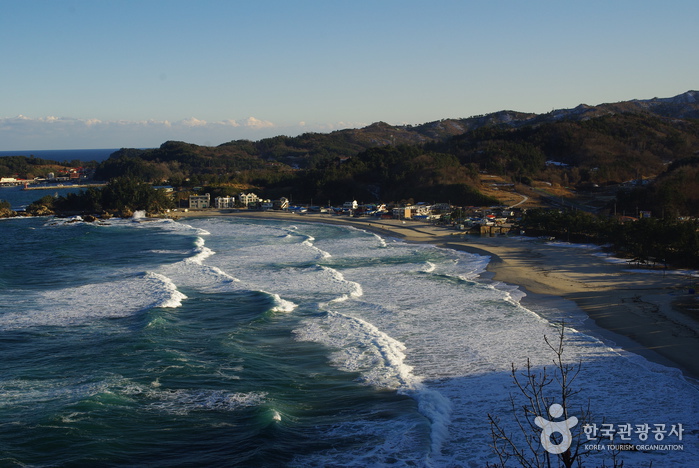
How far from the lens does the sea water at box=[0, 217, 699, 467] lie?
464 inches

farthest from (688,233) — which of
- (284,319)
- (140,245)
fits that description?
(140,245)

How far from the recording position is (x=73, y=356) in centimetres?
1720

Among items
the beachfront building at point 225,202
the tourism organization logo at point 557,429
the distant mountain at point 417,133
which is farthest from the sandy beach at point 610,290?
the distant mountain at point 417,133

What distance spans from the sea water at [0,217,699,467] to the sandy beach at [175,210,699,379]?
1216 millimetres

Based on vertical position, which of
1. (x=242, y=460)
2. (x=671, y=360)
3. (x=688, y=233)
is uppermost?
(x=688, y=233)

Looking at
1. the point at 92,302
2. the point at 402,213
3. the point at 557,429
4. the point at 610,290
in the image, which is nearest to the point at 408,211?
the point at 402,213

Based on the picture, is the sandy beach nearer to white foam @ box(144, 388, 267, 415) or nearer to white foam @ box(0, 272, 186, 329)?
white foam @ box(144, 388, 267, 415)

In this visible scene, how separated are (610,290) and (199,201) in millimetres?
61339

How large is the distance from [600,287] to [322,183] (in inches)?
2309

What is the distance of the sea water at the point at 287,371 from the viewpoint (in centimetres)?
1179

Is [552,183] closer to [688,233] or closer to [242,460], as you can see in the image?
[688,233]

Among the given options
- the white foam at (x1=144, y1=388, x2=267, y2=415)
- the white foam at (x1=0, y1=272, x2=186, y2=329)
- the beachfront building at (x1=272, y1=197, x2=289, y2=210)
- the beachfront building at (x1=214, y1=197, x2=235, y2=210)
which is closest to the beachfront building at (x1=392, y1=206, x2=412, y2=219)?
the beachfront building at (x1=272, y1=197, x2=289, y2=210)

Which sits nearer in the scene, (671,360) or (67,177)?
(671,360)

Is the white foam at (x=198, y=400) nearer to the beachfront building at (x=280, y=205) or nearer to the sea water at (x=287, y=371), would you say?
the sea water at (x=287, y=371)
